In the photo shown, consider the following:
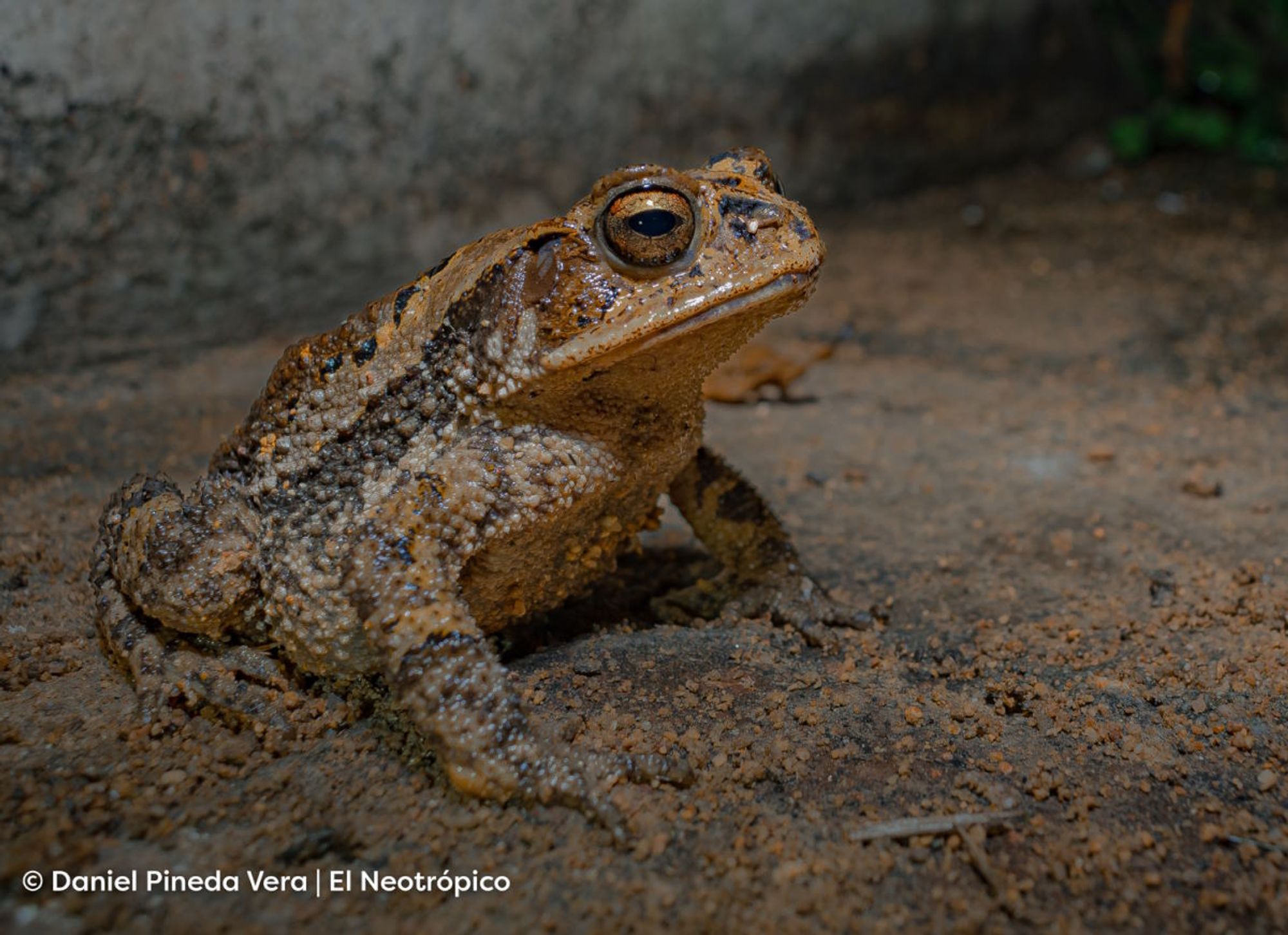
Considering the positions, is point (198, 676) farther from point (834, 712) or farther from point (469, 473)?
point (834, 712)

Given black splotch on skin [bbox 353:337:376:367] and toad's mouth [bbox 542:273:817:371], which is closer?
toad's mouth [bbox 542:273:817:371]

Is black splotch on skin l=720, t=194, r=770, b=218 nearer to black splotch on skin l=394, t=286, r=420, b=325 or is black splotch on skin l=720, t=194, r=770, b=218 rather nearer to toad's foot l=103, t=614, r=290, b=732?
black splotch on skin l=394, t=286, r=420, b=325

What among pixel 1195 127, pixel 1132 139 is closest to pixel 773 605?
pixel 1132 139

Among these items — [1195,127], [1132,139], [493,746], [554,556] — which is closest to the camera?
[493,746]

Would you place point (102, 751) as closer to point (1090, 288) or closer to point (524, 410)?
point (524, 410)

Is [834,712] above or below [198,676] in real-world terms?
below

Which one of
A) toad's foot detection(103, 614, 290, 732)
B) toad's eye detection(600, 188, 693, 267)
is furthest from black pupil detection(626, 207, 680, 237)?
toad's foot detection(103, 614, 290, 732)

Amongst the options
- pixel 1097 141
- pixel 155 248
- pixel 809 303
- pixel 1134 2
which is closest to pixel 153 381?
pixel 155 248
